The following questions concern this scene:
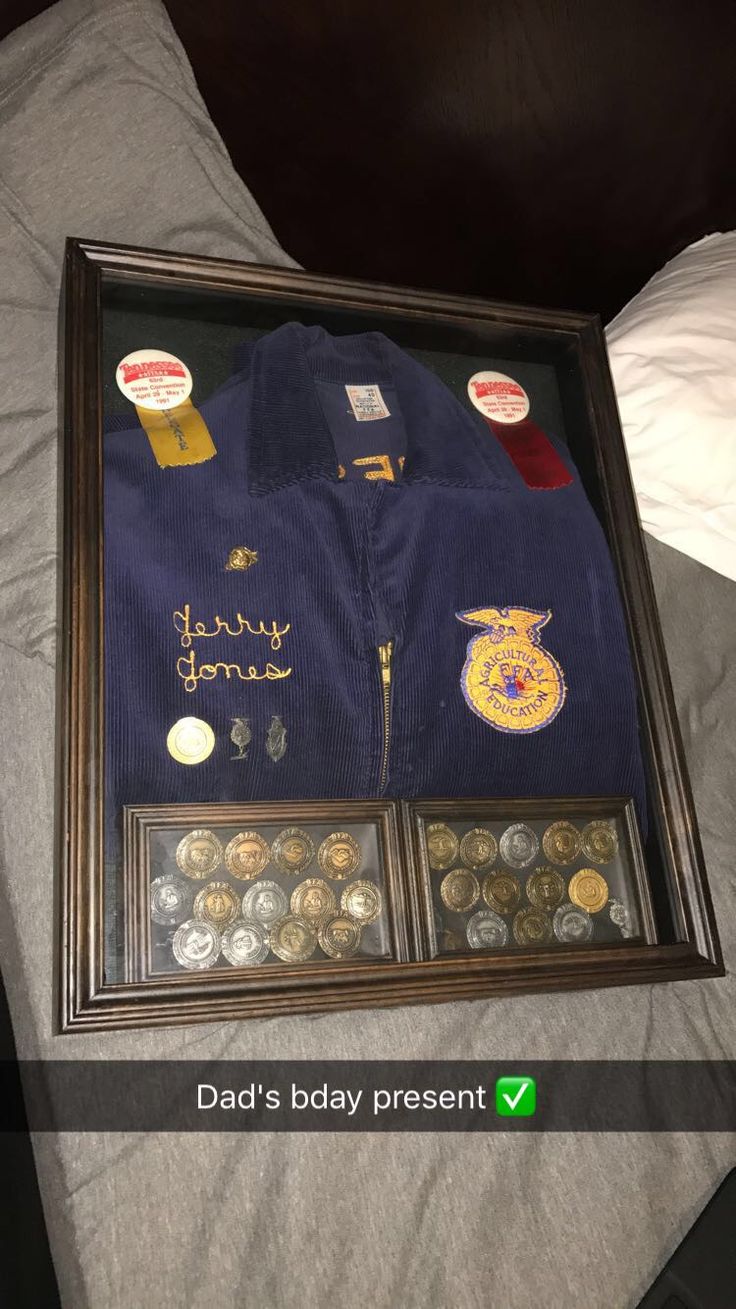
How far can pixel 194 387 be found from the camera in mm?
1022

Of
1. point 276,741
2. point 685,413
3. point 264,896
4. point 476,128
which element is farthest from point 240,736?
point 476,128

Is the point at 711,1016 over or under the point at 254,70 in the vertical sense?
under

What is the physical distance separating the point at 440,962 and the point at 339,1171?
0.23 meters

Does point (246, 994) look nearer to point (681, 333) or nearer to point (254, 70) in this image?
point (681, 333)

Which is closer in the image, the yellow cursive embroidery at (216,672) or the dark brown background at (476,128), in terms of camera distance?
the yellow cursive embroidery at (216,672)

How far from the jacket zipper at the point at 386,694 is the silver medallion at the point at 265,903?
5.7 inches

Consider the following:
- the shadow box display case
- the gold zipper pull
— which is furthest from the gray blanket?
the gold zipper pull

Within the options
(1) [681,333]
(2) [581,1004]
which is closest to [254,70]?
(1) [681,333]

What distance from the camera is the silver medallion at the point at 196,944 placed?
83 cm

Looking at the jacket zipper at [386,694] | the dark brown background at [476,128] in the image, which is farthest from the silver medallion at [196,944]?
the dark brown background at [476,128]

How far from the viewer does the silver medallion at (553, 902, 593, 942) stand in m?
0.94

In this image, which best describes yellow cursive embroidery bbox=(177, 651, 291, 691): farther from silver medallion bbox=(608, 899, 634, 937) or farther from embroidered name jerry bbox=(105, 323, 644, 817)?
silver medallion bbox=(608, 899, 634, 937)

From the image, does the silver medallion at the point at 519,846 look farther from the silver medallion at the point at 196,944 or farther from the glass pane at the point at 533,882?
the silver medallion at the point at 196,944

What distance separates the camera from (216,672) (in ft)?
2.93
